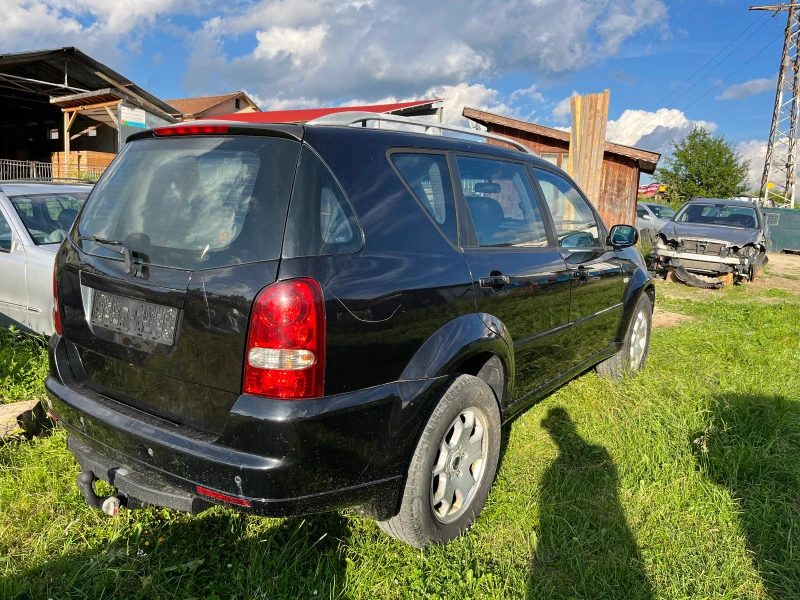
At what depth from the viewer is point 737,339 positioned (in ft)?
22.2

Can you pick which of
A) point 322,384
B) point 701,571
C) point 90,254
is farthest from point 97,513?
point 701,571

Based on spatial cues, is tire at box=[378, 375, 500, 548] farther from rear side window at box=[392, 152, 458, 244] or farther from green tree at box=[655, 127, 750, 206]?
green tree at box=[655, 127, 750, 206]

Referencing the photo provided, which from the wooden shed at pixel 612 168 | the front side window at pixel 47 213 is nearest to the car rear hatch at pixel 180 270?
the front side window at pixel 47 213

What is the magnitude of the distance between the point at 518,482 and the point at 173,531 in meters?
1.82

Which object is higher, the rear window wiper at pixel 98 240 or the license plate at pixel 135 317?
the rear window wiper at pixel 98 240

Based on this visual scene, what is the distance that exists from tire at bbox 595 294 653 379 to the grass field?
711mm

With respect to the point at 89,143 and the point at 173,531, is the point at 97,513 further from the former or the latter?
the point at 89,143

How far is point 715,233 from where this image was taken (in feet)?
39.7

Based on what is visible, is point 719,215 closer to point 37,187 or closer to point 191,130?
point 37,187

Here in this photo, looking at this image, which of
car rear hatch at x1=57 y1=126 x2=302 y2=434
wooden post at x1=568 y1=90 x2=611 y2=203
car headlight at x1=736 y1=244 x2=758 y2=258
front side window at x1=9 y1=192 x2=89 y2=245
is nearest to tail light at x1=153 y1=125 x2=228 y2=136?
car rear hatch at x1=57 y1=126 x2=302 y2=434

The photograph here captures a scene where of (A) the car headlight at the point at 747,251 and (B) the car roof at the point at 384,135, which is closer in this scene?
(B) the car roof at the point at 384,135

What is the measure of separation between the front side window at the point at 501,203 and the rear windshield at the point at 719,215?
35.9ft

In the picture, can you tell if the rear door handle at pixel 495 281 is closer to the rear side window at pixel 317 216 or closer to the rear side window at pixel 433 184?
the rear side window at pixel 433 184

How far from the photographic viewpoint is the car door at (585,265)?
3877mm
